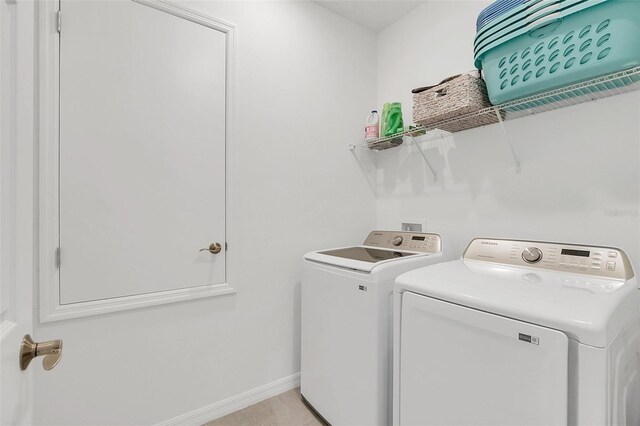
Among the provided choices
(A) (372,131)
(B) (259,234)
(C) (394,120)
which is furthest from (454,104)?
(B) (259,234)

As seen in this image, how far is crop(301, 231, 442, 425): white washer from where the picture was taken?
4.56 feet

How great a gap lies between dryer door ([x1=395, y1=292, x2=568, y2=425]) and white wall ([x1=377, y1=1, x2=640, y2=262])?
32.4 inches

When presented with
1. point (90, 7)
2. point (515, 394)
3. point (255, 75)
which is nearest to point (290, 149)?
point (255, 75)

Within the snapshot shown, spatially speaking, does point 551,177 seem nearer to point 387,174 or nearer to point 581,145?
point 581,145

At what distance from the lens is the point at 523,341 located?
869 millimetres

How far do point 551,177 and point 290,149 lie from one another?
1.48 m

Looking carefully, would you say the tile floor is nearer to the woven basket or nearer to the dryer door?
the dryer door

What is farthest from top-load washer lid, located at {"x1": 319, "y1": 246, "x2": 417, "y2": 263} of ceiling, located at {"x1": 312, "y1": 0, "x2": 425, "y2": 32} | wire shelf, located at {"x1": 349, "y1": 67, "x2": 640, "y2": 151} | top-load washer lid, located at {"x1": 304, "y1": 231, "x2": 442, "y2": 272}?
ceiling, located at {"x1": 312, "y1": 0, "x2": 425, "y2": 32}

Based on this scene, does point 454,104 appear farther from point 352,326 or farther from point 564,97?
point 352,326

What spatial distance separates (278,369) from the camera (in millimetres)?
2004

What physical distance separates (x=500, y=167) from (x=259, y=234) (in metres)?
1.48

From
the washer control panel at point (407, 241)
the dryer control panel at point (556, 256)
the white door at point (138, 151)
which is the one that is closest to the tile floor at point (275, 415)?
the white door at point (138, 151)

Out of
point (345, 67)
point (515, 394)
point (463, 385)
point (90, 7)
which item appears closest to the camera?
point (515, 394)

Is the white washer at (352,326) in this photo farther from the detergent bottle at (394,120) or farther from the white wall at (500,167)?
the detergent bottle at (394,120)
